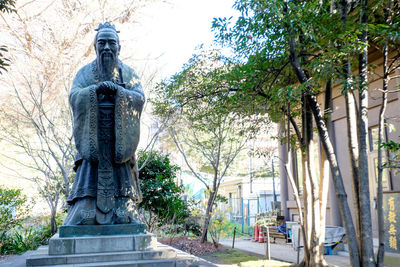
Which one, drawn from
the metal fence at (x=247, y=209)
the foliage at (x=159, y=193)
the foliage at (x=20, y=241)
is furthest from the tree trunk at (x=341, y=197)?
the metal fence at (x=247, y=209)

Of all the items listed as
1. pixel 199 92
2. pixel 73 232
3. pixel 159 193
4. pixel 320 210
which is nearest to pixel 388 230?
pixel 320 210

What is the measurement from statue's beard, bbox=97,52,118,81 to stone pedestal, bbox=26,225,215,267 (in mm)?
2261

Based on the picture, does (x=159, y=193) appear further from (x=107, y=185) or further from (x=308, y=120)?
(x=107, y=185)

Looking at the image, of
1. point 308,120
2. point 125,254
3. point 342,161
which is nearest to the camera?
point 125,254

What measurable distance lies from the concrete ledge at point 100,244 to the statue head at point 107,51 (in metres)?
2.41

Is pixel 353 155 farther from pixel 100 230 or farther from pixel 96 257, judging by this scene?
pixel 96 257

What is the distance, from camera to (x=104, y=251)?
4762mm

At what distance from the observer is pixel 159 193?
11.9 m

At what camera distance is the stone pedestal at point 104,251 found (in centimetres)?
441

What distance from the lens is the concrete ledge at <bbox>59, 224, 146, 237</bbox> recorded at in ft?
15.9

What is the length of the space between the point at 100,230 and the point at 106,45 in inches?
108

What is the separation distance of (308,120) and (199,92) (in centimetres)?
274

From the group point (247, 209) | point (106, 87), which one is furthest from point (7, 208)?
point (247, 209)

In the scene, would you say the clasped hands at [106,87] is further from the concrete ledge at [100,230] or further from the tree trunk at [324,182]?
the tree trunk at [324,182]
